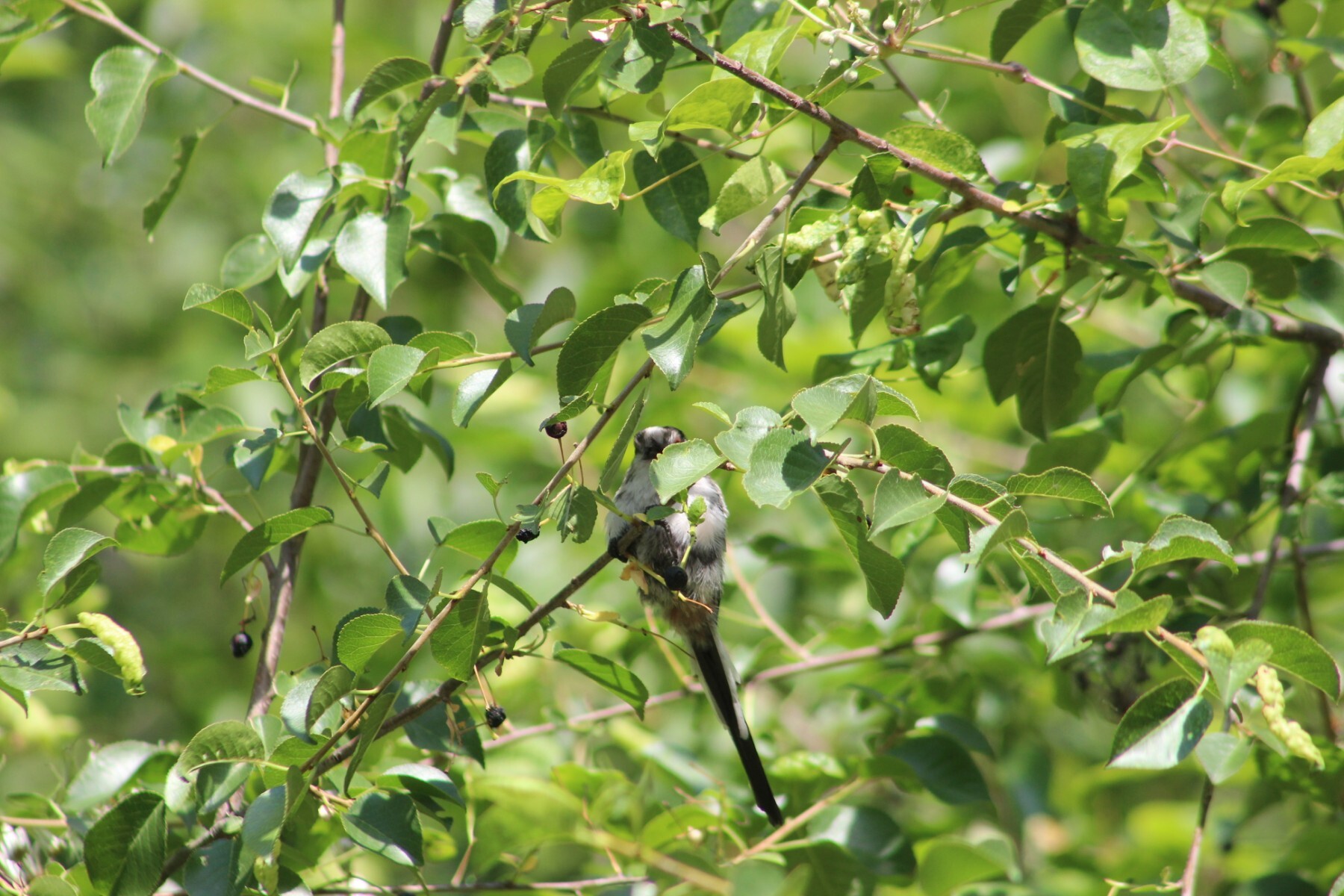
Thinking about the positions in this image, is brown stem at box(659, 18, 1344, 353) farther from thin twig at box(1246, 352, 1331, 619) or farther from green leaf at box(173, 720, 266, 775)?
green leaf at box(173, 720, 266, 775)

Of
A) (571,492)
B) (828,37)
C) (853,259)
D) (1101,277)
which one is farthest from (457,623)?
(1101,277)

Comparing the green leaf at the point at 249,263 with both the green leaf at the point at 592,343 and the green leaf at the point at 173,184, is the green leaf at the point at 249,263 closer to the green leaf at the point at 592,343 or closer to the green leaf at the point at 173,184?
the green leaf at the point at 173,184

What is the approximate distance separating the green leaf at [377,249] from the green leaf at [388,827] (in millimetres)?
729

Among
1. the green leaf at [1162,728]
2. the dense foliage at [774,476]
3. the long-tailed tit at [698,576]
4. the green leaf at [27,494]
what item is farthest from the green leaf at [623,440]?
the green leaf at [27,494]

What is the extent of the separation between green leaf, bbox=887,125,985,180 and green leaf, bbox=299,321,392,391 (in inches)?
29.7

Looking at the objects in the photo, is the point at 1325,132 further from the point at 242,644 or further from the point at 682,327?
the point at 242,644

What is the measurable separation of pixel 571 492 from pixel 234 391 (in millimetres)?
3856

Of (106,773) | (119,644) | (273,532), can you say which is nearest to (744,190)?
(273,532)

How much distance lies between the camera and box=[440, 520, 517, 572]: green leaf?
149 centimetres

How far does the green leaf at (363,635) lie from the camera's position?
141cm

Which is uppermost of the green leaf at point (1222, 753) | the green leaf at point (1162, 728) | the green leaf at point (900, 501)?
the green leaf at point (900, 501)

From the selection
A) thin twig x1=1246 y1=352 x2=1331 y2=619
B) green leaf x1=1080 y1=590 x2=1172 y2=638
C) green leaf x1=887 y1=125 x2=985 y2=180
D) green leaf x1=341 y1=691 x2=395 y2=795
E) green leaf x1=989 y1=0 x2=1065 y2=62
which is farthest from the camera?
thin twig x1=1246 y1=352 x2=1331 y2=619

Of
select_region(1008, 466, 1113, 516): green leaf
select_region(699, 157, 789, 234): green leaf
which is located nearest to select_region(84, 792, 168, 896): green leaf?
select_region(699, 157, 789, 234): green leaf

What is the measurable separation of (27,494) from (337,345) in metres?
0.79
